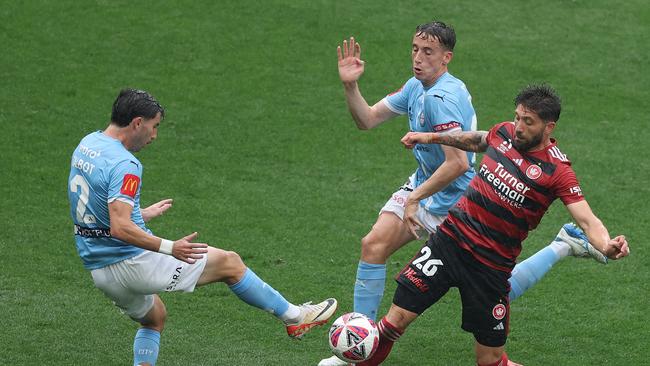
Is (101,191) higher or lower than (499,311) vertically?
higher

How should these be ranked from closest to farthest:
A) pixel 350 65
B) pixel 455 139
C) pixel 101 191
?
1. pixel 101 191
2. pixel 455 139
3. pixel 350 65

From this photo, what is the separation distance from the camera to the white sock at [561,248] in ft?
28.6

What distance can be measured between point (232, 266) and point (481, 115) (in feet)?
22.6

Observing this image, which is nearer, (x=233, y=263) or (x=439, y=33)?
(x=233, y=263)

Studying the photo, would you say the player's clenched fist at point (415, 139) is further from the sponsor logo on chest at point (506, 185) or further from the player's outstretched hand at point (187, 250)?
the player's outstretched hand at point (187, 250)

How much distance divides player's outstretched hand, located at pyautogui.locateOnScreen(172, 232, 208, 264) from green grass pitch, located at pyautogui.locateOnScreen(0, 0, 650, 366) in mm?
1443

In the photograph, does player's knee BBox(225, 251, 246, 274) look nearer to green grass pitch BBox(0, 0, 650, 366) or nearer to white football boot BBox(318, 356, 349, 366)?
green grass pitch BBox(0, 0, 650, 366)

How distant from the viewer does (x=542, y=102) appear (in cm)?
700

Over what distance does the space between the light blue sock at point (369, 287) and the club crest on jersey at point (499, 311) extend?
1142mm

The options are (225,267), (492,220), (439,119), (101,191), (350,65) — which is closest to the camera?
(101,191)

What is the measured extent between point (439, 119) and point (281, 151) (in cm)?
492

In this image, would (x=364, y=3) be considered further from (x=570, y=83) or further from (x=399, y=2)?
(x=570, y=83)

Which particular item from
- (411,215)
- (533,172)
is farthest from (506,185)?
(411,215)

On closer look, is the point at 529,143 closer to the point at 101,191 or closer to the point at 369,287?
the point at 369,287
